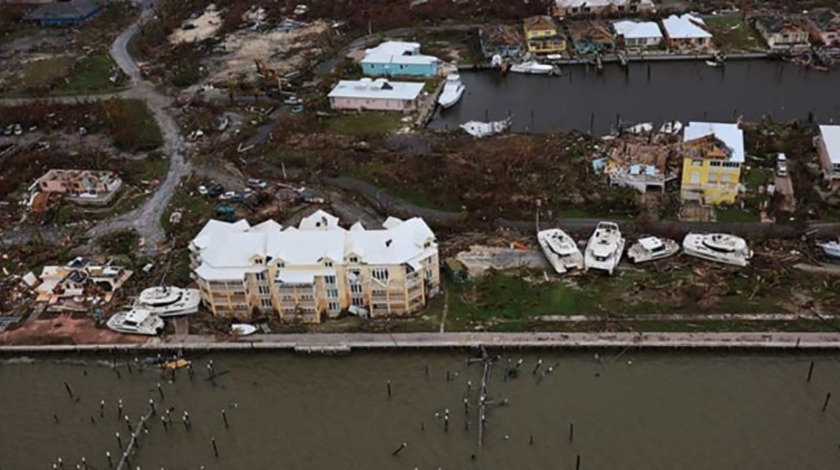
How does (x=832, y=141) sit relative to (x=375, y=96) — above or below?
above

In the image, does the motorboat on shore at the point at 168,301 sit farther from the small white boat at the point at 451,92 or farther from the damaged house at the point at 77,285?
the small white boat at the point at 451,92

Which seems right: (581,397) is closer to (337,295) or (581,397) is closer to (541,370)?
(541,370)

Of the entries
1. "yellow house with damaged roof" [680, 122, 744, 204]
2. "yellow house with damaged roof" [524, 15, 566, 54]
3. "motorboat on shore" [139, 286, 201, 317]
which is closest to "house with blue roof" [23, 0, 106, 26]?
"yellow house with damaged roof" [524, 15, 566, 54]

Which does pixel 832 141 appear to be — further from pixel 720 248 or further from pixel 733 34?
pixel 733 34

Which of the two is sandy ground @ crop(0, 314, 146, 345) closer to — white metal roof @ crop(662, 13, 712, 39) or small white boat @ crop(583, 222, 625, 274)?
small white boat @ crop(583, 222, 625, 274)

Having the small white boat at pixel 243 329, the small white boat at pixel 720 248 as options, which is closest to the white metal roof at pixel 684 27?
the small white boat at pixel 720 248

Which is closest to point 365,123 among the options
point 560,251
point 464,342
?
point 560,251
